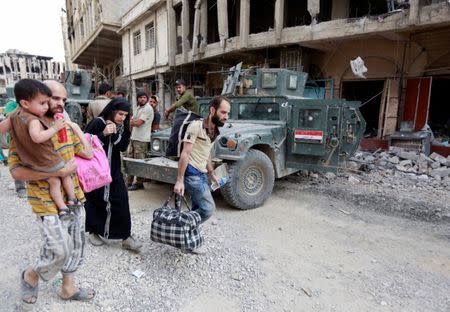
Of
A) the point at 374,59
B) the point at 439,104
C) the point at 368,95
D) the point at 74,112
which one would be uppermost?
the point at 374,59

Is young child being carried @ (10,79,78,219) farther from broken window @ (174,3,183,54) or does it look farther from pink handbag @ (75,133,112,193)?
broken window @ (174,3,183,54)

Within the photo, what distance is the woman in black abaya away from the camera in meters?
2.45

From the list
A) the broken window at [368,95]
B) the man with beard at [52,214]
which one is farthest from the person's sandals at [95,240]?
the broken window at [368,95]

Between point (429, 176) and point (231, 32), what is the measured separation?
9.31 metres

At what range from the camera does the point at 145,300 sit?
2.18m

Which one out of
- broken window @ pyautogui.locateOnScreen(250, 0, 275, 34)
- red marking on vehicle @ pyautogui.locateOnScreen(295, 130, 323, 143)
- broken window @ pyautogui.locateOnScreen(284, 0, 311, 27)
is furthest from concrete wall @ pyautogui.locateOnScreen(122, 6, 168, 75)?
red marking on vehicle @ pyautogui.locateOnScreen(295, 130, 323, 143)

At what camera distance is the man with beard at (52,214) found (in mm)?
1764

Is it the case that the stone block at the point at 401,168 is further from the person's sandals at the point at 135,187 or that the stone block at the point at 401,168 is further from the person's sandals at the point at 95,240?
the person's sandals at the point at 95,240

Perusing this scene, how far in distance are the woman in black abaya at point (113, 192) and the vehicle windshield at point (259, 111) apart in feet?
9.04

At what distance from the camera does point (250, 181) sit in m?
4.19

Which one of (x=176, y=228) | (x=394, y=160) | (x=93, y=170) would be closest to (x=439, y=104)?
(x=394, y=160)

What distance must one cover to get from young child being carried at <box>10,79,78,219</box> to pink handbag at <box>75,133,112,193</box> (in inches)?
9.7

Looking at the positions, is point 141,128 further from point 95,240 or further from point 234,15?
point 234,15

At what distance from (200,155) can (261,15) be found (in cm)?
1129
